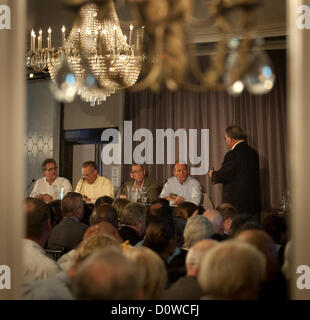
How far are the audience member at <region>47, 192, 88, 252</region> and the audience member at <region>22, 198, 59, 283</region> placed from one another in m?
0.67

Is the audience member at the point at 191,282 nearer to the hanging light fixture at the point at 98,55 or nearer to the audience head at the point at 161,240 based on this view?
the audience head at the point at 161,240

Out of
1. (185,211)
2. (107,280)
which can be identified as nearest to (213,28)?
(185,211)

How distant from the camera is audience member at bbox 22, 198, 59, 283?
2.30 metres

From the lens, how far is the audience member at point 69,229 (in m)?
3.25

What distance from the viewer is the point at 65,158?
766 centimetres

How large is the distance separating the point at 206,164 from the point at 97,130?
68.9 inches

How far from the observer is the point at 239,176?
466 cm

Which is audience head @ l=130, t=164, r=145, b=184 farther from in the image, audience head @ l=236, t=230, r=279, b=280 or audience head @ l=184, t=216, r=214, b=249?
audience head @ l=236, t=230, r=279, b=280

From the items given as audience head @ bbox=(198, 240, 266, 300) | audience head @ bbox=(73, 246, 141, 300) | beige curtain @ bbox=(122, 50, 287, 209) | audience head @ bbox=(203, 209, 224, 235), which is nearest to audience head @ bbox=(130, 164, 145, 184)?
beige curtain @ bbox=(122, 50, 287, 209)

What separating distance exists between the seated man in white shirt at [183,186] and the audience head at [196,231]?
113 inches

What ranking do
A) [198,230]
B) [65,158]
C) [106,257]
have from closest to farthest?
[106,257]
[198,230]
[65,158]

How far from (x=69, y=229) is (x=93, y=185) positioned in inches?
85.1

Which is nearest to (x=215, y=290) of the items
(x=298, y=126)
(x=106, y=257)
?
(x=106, y=257)

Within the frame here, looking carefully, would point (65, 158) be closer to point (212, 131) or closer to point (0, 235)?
point (212, 131)
